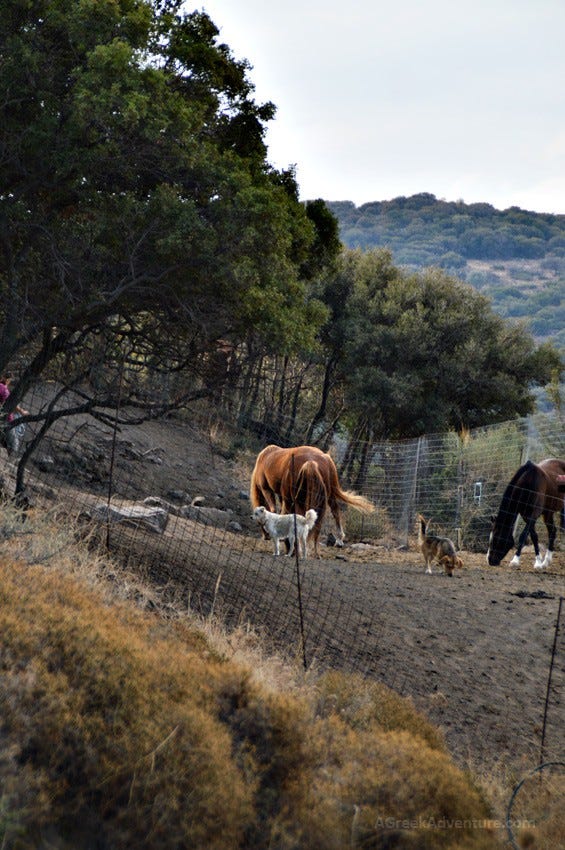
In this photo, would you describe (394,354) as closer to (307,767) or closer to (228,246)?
(228,246)

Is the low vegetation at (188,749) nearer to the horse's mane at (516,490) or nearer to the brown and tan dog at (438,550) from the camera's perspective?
the brown and tan dog at (438,550)

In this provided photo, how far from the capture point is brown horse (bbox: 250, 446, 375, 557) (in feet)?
54.5

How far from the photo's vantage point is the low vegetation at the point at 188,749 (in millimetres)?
5953

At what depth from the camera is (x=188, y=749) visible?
6.53 meters

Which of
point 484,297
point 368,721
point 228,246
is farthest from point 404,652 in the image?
point 484,297

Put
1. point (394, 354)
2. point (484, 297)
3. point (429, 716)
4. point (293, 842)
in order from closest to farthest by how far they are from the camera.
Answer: point (293, 842)
point (429, 716)
point (394, 354)
point (484, 297)

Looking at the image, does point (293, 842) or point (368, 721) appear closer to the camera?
point (293, 842)

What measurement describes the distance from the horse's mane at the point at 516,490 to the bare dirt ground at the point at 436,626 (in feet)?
3.82

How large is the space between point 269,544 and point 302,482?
1.13 metres

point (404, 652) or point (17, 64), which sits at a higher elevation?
point (17, 64)

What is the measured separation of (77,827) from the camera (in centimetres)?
578

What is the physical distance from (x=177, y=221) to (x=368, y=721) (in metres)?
8.82

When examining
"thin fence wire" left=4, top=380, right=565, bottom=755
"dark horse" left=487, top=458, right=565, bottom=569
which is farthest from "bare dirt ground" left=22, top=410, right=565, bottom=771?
"dark horse" left=487, top=458, right=565, bottom=569

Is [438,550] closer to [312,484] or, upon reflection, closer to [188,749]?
[312,484]
